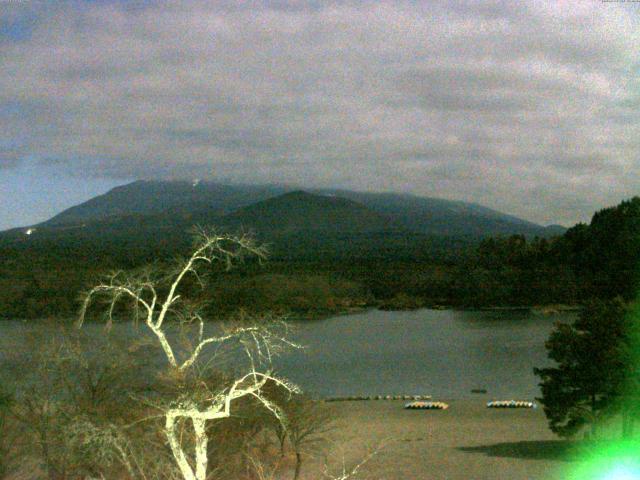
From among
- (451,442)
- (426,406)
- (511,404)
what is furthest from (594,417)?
(426,406)

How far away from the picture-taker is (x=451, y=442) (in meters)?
18.4

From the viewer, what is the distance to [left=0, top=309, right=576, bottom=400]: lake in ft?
107

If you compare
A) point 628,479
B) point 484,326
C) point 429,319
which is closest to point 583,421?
point 628,479

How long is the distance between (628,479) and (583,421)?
3.56m

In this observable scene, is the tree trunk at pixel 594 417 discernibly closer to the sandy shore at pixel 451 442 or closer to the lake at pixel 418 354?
the sandy shore at pixel 451 442

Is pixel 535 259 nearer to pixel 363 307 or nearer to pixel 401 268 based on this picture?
pixel 401 268

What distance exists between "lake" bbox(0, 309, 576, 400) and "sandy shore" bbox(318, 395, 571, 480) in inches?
124

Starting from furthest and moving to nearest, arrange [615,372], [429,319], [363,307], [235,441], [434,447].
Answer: [363,307], [429,319], [434,447], [615,372], [235,441]

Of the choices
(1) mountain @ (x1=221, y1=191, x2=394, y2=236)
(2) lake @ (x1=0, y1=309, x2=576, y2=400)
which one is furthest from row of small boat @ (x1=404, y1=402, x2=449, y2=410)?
(1) mountain @ (x1=221, y1=191, x2=394, y2=236)

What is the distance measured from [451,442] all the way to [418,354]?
23754mm

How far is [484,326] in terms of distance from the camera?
54.6 m

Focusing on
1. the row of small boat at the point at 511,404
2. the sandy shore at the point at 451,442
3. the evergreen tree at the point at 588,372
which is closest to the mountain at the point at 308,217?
the row of small boat at the point at 511,404

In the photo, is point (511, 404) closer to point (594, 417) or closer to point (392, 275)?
point (594, 417)

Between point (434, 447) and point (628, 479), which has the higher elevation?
point (628, 479)
